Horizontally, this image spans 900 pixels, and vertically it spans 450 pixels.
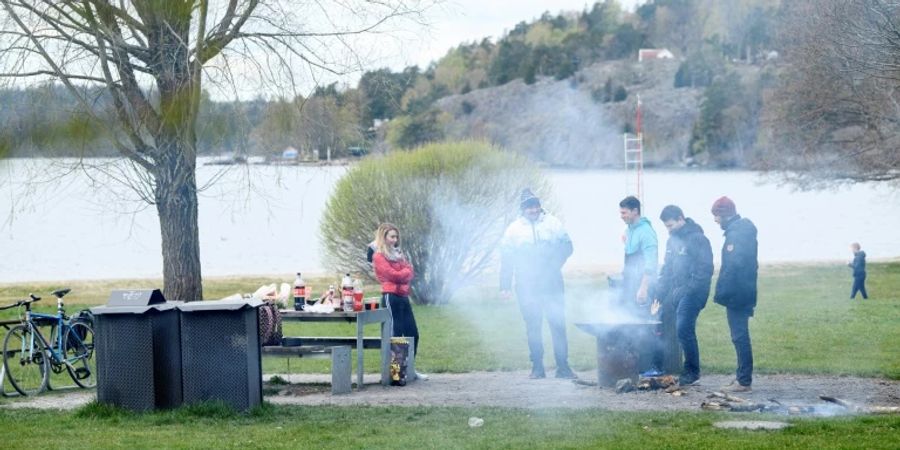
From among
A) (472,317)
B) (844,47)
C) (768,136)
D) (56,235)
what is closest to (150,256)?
(56,235)

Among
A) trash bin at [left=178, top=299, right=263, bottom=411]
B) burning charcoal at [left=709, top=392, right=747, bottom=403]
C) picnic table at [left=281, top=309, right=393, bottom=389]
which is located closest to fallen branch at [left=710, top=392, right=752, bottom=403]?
burning charcoal at [left=709, top=392, right=747, bottom=403]

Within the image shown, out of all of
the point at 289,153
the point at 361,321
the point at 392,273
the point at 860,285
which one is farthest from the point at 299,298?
the point at 860,285

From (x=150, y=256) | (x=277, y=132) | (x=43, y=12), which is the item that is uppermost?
(x=43, y=12)

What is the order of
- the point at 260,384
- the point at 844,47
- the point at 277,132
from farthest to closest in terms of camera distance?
the point at 277,132 < the point at 844,47 < the point at 260,384

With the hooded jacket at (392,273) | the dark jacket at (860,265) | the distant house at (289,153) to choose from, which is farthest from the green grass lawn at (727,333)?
the distant house at (289,153)

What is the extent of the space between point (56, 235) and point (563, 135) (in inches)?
1643

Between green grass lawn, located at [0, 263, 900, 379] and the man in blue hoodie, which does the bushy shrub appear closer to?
green grass lawn, located at [0, 263, 900, 379]

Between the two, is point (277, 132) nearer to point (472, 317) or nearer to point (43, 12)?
point (43, 12)

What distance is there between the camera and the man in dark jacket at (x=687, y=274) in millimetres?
11930

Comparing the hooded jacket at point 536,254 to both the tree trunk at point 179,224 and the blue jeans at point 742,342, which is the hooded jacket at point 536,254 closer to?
the blue jeans at point 742,342

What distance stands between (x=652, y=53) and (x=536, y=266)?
35119 mm

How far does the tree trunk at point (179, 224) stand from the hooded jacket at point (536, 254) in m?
4.78

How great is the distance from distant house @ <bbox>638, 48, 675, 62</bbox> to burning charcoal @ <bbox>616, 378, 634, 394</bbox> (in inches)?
1205

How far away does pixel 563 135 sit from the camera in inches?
1817
